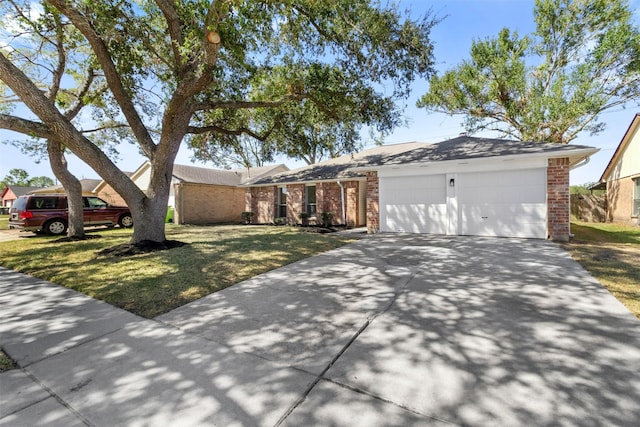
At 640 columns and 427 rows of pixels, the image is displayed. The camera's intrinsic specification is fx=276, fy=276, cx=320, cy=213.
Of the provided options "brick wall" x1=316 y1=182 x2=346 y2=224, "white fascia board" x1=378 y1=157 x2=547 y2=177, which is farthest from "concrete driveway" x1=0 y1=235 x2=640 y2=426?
"brick wall" x1=316 y1=182 x2=346 y2=224

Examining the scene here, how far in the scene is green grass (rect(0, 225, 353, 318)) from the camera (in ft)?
14.0

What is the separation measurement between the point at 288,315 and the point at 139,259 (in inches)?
197

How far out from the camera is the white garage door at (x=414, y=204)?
32.0ft

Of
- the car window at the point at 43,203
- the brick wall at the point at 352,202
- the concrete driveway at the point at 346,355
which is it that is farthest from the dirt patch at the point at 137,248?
the brick wall at the point at 352,202

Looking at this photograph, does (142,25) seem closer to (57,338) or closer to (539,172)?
(57,338)

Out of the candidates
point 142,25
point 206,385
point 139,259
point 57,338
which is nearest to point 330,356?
point 206,385

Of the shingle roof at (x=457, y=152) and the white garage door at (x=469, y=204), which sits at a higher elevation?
the shingle roof at (x=457, y=152)

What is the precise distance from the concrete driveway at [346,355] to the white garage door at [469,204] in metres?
4.49

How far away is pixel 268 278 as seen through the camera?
5023 mm

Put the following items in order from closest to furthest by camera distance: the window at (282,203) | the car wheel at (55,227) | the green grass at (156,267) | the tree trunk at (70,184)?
the green grass at (156,267), the tree trunk at (70,184), the car wheel at (55,227), the window at (282,203)

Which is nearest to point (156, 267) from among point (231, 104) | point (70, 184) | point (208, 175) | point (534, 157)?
point (231, 104)

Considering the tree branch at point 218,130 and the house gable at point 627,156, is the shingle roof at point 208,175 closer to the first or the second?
the tree branch at point 218,130

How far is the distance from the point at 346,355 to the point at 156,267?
491cm

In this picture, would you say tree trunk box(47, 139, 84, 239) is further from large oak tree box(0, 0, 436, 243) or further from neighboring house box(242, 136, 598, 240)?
neighboring house box(242, 136, 598, 240)
